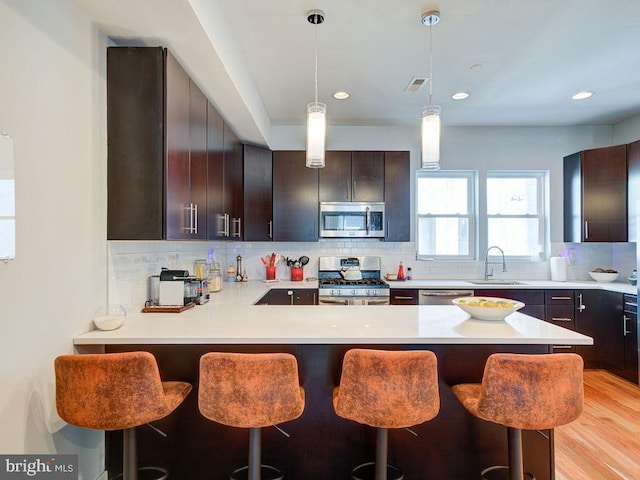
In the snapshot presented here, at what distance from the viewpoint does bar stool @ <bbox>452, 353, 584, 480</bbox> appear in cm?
148

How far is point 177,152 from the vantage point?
2090 mm

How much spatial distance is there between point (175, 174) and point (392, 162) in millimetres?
2733

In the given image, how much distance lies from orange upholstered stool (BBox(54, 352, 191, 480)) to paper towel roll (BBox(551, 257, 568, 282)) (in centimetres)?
443

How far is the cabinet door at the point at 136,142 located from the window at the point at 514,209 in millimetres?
3947

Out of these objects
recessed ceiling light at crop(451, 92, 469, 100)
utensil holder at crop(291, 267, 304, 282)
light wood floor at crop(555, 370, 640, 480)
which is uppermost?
recessed ceiling light at crop(451, 92, 469, 100)

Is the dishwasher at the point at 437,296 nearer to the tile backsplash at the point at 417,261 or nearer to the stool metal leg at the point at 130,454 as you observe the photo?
the tile backsplash at the point at 417,261

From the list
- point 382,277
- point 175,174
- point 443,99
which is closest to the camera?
point 175,174

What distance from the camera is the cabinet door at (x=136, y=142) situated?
192cm

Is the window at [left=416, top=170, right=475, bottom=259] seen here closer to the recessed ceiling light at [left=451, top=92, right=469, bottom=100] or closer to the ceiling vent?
the recessed ceiling light at [left=451, top=92, right=469, bottom=100]

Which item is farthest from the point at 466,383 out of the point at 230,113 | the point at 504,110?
the point at 504,110

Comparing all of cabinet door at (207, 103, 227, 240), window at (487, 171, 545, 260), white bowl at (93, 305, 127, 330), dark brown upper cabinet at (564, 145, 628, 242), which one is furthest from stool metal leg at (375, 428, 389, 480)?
dark brown upper cabinet at (564, 145, 628, 242)

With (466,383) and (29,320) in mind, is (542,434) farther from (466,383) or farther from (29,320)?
(29,320)

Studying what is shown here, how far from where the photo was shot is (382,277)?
446cm

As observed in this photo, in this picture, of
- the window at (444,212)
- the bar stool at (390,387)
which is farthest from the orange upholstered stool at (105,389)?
the window at (444,212)
